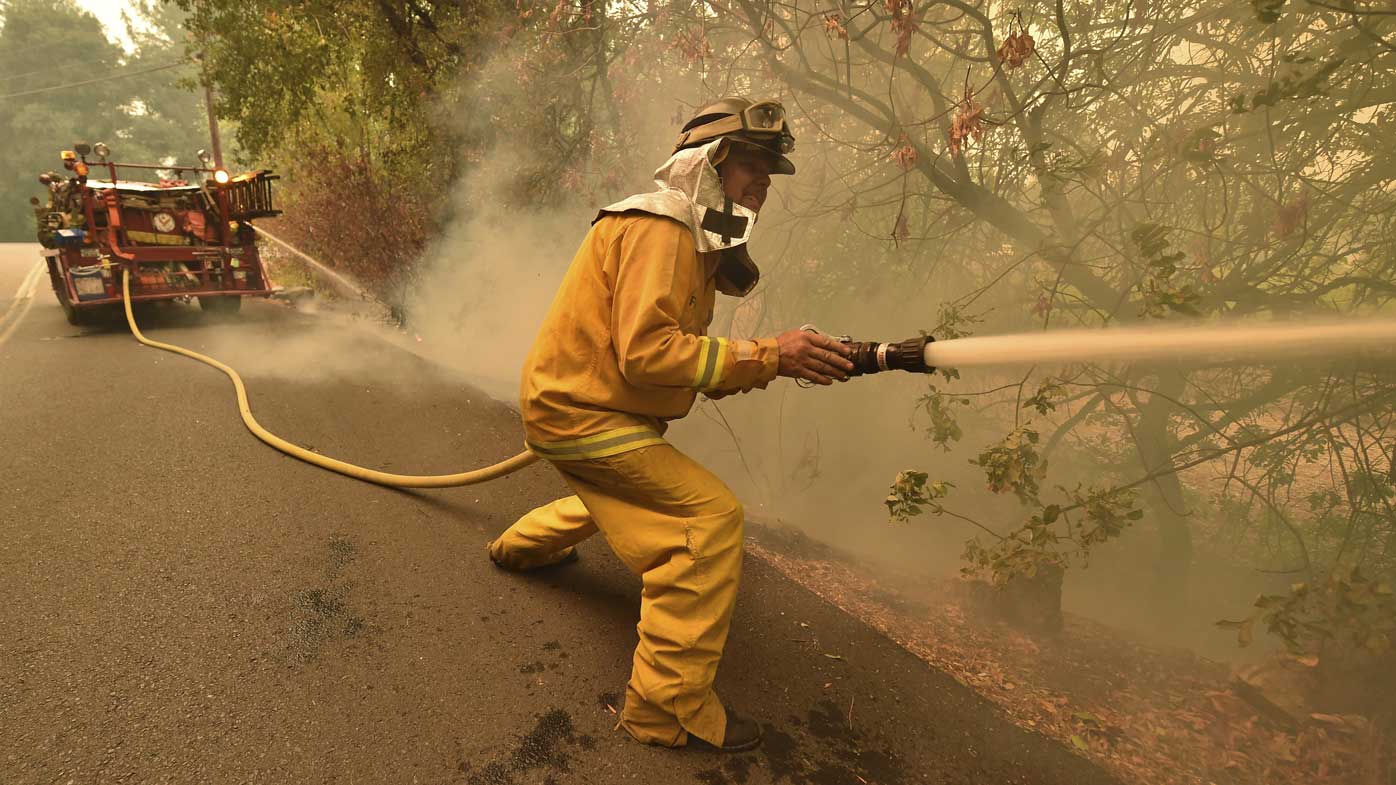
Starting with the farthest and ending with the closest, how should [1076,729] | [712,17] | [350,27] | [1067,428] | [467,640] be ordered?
1. [350,27]
2. [712,17]
3. [1067,428]
4. [1076,729]
5. [467,640]

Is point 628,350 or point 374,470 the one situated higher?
point 628,350

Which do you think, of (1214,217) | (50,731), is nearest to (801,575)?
(1214,217)

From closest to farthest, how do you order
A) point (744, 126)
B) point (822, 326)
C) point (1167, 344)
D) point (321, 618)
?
point (1167, 344)
point (744, 126)
point (321, 618)
point (822, 326)

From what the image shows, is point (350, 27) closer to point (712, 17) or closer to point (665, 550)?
point (712, 17)

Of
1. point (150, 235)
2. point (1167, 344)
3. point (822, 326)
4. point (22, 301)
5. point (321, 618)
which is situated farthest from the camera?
point (22, 301)

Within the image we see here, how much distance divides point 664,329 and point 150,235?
9288mm

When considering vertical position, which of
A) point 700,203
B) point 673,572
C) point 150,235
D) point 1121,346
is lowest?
point 673,572

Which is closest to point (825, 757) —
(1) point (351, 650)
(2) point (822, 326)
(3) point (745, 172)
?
(1) point (351, 650)

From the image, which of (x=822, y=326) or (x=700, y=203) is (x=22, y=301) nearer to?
(x=822, y=326)

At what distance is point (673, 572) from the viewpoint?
2.19 meters

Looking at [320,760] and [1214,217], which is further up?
[1214,217]

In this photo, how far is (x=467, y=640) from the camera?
2.62 metres

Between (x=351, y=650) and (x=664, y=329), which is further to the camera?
(x=351, y=650)

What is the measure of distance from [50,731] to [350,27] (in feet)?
29.0
